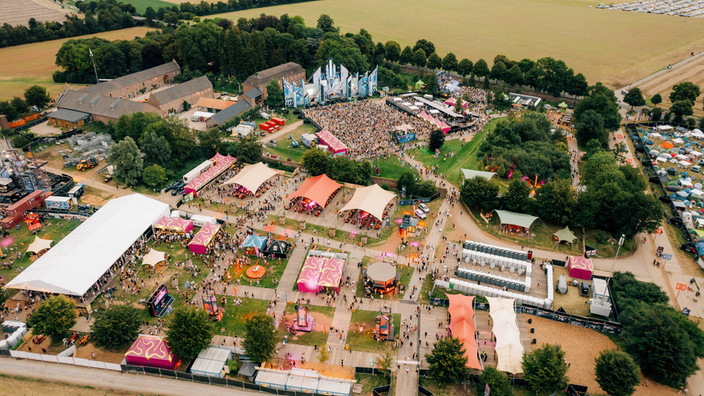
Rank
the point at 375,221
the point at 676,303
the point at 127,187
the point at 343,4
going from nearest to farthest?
the point at 676,303 < the point at 375,221 < the point at 127,187 < the point at 343,4

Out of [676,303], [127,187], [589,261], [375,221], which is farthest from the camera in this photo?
[127,187]

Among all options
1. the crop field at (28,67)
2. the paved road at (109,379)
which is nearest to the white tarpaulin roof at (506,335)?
the paved road at (109,379)

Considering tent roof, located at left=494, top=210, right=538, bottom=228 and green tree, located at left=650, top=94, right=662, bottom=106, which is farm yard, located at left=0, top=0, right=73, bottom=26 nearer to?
tent roof, located at left=494, top=210, right=538, bottom=228

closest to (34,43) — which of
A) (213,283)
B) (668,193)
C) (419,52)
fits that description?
(419,52)

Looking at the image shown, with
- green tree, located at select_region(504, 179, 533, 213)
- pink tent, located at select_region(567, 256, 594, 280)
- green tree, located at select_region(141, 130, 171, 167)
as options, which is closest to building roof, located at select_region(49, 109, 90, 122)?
green tree, located at select_region(141, 130, 171, 167)

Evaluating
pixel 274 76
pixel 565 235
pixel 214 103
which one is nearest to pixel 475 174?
pixel 565 235

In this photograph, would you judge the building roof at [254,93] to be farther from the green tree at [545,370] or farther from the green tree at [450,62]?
the green tree at [545,370]

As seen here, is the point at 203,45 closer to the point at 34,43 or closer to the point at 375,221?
the point at 34,43
